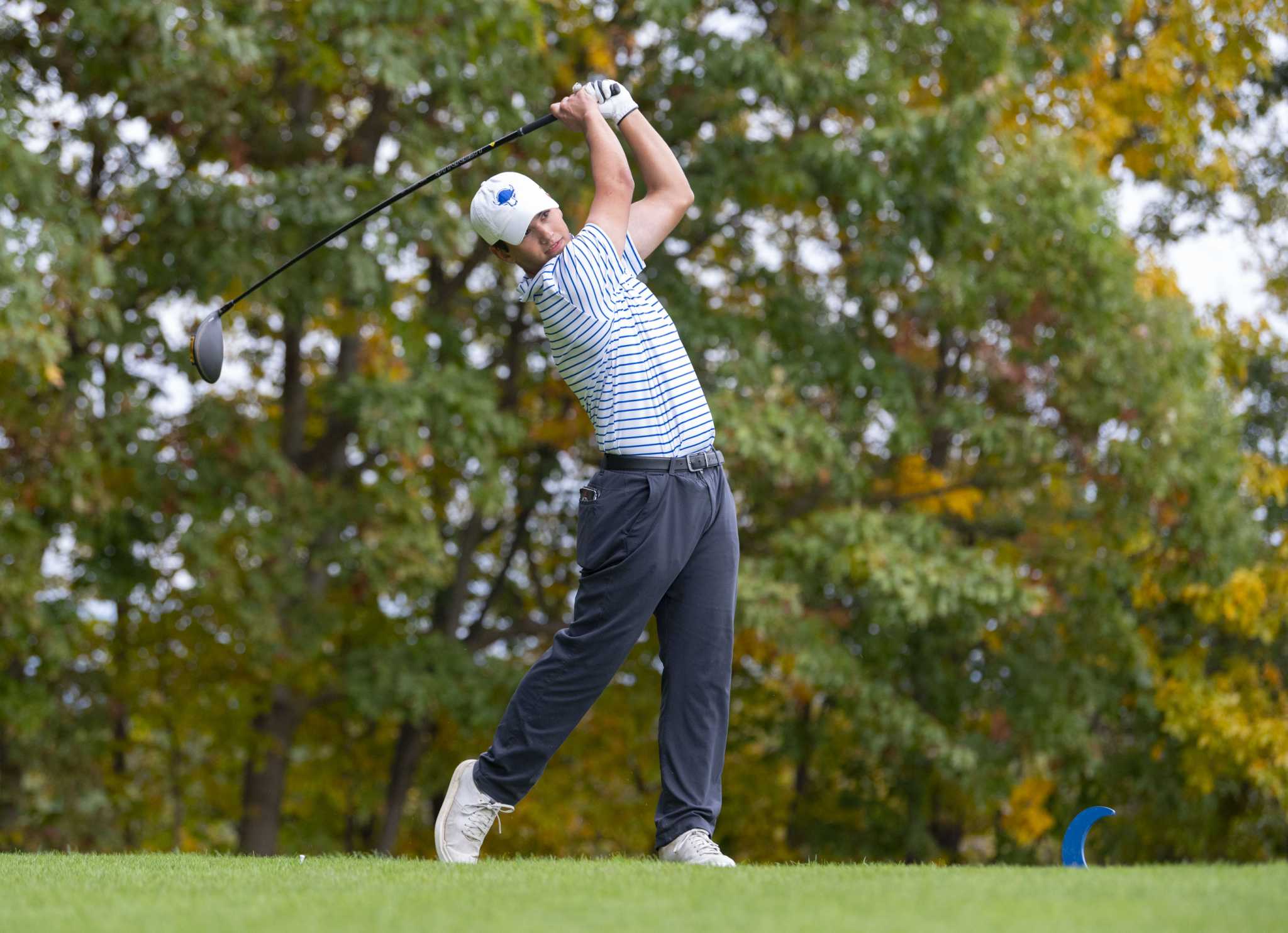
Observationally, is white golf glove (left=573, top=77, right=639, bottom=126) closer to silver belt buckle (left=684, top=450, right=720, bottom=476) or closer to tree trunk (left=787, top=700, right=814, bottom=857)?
silver belt buckle (left=684, top=450, right=720, bottom=476)

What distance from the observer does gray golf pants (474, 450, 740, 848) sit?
420 centimetres

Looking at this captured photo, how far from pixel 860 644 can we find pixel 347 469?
14.2 ft

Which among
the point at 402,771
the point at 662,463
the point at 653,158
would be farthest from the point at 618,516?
the point at 402,771

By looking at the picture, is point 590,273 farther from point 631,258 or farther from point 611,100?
point 611,100

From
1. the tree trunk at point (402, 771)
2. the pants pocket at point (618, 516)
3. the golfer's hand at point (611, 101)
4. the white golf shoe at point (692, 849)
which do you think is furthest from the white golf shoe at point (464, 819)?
the tree trunk at point (402, 771)

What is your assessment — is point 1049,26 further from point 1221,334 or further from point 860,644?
point 860,644

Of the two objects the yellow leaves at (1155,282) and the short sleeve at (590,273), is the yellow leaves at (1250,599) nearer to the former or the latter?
the yellow leaves at (1155,282)

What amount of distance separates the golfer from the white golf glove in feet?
0.38

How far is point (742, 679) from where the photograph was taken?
14.4 meters

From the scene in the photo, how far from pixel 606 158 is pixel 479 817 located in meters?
1.86

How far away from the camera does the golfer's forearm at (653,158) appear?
446cm

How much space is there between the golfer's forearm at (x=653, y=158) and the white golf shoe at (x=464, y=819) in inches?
69.3

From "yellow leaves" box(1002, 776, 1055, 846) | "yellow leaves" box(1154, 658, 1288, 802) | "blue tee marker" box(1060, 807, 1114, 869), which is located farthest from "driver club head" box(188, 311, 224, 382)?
"yellow leaves" box(1002, 776, 1055, 846)

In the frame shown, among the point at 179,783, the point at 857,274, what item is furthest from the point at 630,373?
the point at 179,783
